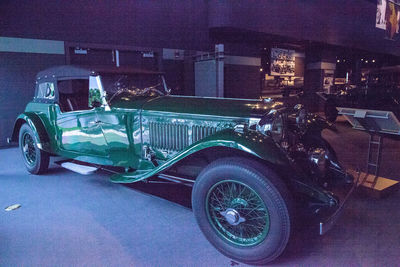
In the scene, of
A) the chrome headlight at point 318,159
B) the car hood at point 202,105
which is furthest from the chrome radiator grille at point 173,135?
the chrome headlight at point 318,159

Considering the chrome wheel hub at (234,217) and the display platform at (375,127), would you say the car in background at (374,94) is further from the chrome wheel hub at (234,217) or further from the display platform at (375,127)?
the chrome wheel hub at (234,217)

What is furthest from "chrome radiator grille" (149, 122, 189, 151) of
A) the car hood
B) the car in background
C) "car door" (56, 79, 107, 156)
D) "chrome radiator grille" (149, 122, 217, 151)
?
the car in background

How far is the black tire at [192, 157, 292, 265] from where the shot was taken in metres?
2.05

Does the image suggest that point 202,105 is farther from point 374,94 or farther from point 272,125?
point 374,94

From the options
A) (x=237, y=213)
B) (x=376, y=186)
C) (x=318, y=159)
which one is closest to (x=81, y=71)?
(x=237, y=213)

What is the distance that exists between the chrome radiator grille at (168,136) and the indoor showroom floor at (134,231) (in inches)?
24.6

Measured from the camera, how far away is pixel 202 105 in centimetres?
302

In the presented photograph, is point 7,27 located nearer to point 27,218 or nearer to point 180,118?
point 27,218

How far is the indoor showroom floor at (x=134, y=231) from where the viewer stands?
229 centimetres

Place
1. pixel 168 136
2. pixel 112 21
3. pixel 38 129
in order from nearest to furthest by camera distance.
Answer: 1. pixel 168 136
2. pixel 38 129
3. pixel 112 21

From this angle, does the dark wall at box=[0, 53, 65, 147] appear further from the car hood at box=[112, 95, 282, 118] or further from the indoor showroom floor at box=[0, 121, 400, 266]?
the car hood at box=[112, 95, 282, 118]

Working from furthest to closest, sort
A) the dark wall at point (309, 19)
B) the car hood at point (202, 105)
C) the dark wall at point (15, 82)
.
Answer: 1. the dark wall at point (309, 19)
2. the dark wall at point (15, 82)
3. the car hood at point (202, 105)

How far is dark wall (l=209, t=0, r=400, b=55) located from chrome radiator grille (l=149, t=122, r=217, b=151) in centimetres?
688

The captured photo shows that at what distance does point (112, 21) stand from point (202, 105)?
18.6 ft
